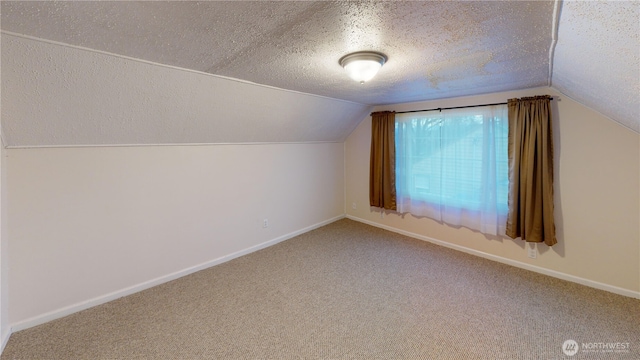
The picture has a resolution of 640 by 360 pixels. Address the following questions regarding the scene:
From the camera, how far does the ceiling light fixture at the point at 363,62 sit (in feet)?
5.57

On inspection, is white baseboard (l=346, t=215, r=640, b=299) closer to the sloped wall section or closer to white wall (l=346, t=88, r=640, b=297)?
white wall (l=346, t=88, r=640, b=297)

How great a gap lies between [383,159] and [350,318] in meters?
2.44

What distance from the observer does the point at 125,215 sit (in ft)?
8.12

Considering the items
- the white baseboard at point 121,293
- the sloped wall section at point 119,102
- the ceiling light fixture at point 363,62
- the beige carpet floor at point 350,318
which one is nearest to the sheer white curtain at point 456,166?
the beige carpet floor at point 350,318

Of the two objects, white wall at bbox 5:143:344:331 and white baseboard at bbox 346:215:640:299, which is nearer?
white wall at bbox 5:143:344:331

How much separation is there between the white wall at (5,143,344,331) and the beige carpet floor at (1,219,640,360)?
0.74 ft

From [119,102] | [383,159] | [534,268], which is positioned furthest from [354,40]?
[534,268]

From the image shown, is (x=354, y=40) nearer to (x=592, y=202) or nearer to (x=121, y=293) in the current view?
(x=592, y=202)

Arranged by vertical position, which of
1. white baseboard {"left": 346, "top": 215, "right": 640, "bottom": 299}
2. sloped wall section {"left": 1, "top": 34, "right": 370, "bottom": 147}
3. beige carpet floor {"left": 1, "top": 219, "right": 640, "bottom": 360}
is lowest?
beige carpet floor {"left": 1, "top": 219, "right": 640, "bottom": 360}

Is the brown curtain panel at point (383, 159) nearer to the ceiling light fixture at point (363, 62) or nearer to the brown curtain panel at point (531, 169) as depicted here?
the brown curtain panel at point (531, 169)

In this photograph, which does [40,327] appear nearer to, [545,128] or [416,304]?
[416,304]

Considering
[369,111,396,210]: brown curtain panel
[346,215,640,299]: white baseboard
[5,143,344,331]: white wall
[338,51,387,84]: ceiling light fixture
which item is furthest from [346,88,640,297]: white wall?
[5,143,344,331]: white wall

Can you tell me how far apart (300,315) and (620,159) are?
3144mm

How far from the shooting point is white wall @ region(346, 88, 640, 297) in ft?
7.63
